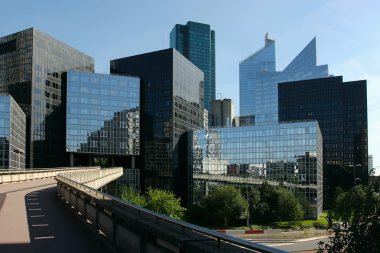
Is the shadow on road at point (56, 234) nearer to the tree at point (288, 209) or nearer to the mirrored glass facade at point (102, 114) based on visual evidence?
the tree at point (288, 209)

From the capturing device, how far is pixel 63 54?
458 feet

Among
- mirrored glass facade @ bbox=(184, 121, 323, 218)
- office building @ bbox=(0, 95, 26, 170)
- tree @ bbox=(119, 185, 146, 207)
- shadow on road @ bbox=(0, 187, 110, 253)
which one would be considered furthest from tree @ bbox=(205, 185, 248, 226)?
shadow on road @ bbox=(0, 187, 110, 253)

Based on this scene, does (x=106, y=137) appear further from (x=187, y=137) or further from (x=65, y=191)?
(x=65, y=191)

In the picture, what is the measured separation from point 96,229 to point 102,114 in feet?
404

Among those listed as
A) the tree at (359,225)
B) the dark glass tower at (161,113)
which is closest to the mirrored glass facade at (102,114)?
the dark glass tower at (161,113)

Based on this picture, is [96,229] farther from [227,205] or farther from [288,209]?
[288,209]

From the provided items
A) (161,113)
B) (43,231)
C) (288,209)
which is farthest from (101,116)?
(43,231)

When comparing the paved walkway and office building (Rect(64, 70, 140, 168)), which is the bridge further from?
office building (Rect(64, 70, 140, 168))

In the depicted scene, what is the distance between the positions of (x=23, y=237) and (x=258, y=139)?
117 meters

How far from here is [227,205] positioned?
298 ft

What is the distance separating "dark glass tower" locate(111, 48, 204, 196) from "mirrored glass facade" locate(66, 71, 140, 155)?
677 centimetres

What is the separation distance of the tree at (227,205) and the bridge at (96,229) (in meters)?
70.1

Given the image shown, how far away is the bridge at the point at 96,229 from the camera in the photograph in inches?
270

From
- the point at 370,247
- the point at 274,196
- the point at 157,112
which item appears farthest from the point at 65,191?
the point at 157,112
